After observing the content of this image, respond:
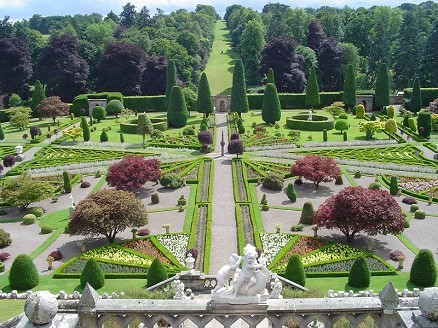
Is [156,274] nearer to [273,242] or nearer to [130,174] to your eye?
[273,242]

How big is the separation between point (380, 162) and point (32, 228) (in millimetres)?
31932

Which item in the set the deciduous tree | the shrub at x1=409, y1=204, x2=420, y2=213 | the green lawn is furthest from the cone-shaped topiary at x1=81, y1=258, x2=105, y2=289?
the green lawn

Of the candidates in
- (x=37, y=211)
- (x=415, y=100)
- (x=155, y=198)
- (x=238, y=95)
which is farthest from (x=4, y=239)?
(x=415, y=100)

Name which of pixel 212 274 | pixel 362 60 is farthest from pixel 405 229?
pixel 362 60

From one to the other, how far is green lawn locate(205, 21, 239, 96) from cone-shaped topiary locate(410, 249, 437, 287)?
3098 inches

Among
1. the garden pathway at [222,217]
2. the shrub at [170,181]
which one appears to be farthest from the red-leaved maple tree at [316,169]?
the shrub at [170,181]

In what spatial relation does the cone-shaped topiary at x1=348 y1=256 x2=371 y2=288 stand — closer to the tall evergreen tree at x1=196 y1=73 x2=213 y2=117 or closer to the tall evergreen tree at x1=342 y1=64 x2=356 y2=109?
the tall evergreen tree at x1=196 y1=73 x2=213 y2=117

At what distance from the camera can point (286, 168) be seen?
4825 cm

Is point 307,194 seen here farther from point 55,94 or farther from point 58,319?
point 55,94

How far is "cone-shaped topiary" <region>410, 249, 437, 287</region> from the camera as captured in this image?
2573cm

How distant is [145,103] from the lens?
83500 mm

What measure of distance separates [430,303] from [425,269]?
1709 centimetres

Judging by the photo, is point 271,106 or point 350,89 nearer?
point 271,106

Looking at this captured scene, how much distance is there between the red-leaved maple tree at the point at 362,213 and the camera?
29953 mm
